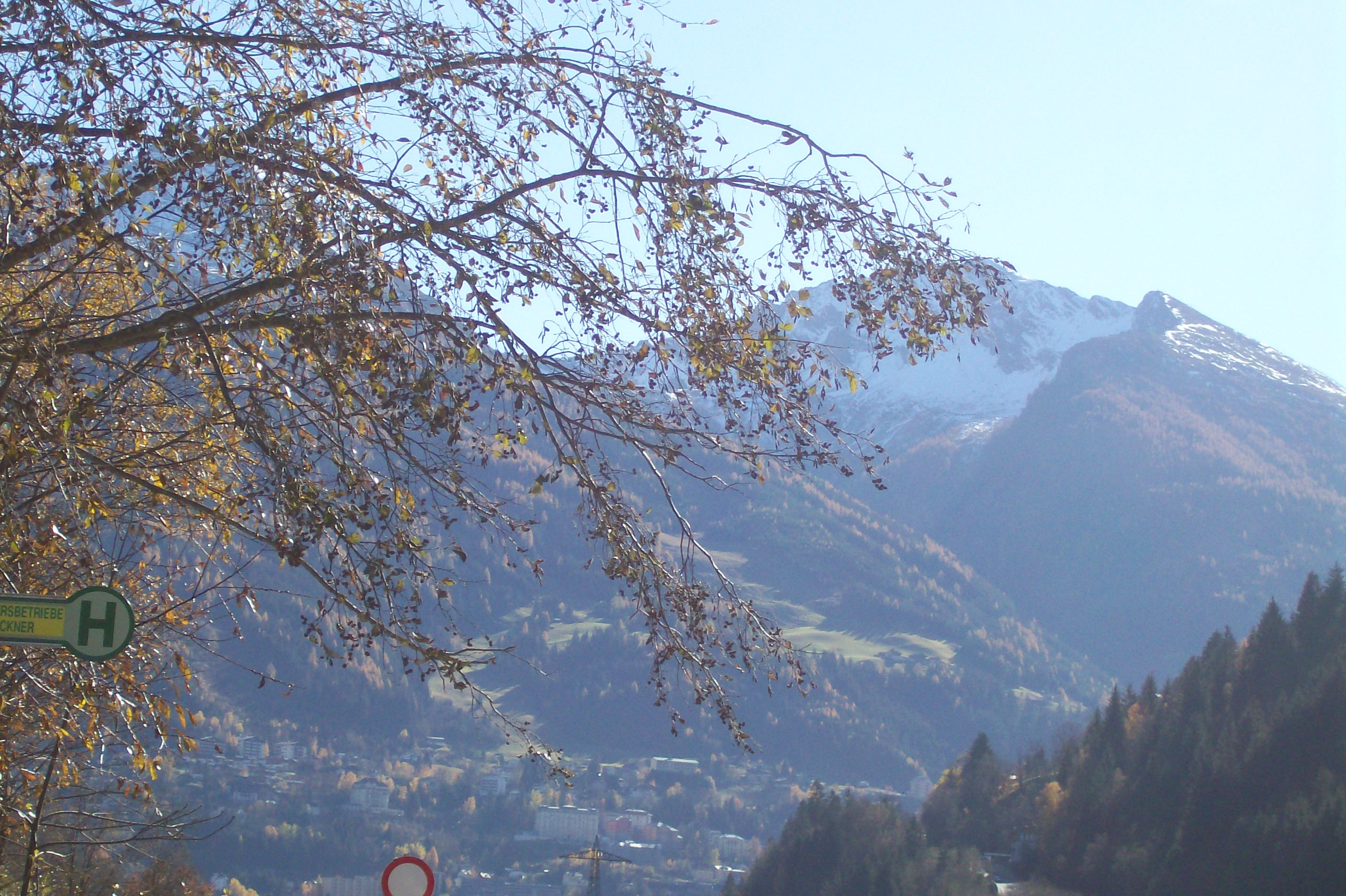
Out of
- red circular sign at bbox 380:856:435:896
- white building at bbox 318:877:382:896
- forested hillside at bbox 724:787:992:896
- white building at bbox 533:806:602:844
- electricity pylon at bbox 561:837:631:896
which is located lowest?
white building at bbox 318:877:382:896

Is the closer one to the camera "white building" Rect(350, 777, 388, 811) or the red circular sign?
the red circular sign

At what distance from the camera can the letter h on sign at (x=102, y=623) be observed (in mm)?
4320

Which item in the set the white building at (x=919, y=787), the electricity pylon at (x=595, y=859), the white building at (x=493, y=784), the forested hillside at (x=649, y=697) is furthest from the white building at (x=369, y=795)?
the electricity pylon at (x=595, y=859)

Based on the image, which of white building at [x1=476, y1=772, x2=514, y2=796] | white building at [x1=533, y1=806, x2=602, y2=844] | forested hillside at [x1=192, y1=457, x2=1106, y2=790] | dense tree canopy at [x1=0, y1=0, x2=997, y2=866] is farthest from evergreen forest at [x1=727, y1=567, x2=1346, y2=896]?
forested hillside at [x1=192, y1=457, x2=1106, y2=790]

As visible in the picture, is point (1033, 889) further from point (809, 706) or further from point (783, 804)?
point (809, 706)

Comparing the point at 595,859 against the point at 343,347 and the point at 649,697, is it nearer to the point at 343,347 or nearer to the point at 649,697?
the point at 343,347

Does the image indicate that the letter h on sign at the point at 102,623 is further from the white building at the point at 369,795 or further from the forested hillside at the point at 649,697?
the forested hillside at the point at 649,697

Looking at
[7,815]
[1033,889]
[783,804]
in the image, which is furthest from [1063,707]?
[7,815]

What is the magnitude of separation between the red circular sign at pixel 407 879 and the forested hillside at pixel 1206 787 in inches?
1375

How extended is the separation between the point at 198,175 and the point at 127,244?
1.45 ft

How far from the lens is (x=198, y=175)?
5.17 meters

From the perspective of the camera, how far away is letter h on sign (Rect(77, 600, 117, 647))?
14.2 ft

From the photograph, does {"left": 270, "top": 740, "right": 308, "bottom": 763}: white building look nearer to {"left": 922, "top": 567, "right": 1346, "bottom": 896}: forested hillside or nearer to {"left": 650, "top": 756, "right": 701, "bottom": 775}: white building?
{"left": 650, "top": 756, "right": 701, "bottom": 775}: white building

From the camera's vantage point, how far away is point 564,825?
105 metres
